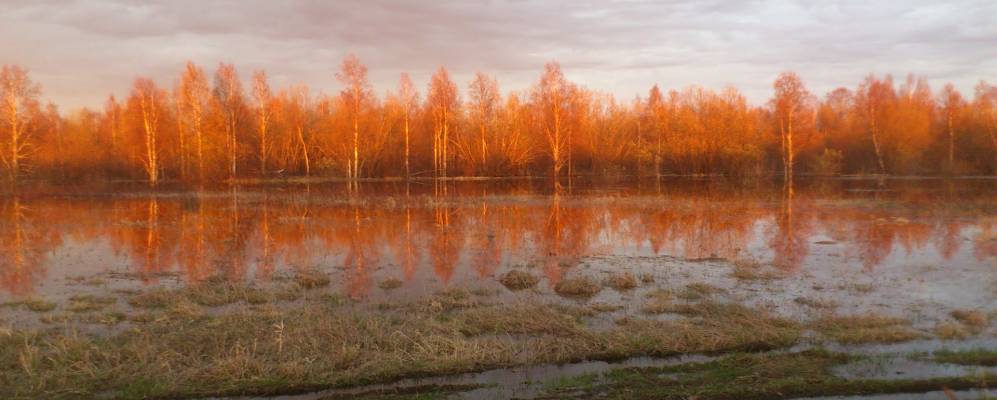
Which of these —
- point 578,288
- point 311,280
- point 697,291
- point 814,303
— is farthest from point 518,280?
point 814,303

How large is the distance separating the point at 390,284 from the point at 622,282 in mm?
4605

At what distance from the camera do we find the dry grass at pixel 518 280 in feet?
38.3

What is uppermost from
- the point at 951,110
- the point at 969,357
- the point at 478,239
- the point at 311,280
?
the point at 951,110

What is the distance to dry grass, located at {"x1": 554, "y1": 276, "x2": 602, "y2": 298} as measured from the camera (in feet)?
36.0

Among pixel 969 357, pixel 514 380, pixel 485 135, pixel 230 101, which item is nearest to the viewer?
pixel 514 380

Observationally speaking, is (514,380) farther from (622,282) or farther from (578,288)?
(622,282)

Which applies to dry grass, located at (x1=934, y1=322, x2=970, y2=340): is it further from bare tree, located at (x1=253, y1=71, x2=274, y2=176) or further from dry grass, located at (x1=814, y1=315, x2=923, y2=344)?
bare tree, located at (x1=253, y1=71, x2=274, y2=176)

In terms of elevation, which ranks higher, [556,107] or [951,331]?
[556,107]

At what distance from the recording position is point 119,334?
811 centimetres

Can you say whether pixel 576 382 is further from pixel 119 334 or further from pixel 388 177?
pixel 388 177

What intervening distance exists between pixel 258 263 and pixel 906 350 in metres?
12.9

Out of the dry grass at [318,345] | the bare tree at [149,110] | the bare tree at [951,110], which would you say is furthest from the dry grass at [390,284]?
the bare tree at [951,110]

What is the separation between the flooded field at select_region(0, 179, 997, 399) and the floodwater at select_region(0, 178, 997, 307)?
13 cm

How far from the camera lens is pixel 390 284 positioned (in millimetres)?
11781
